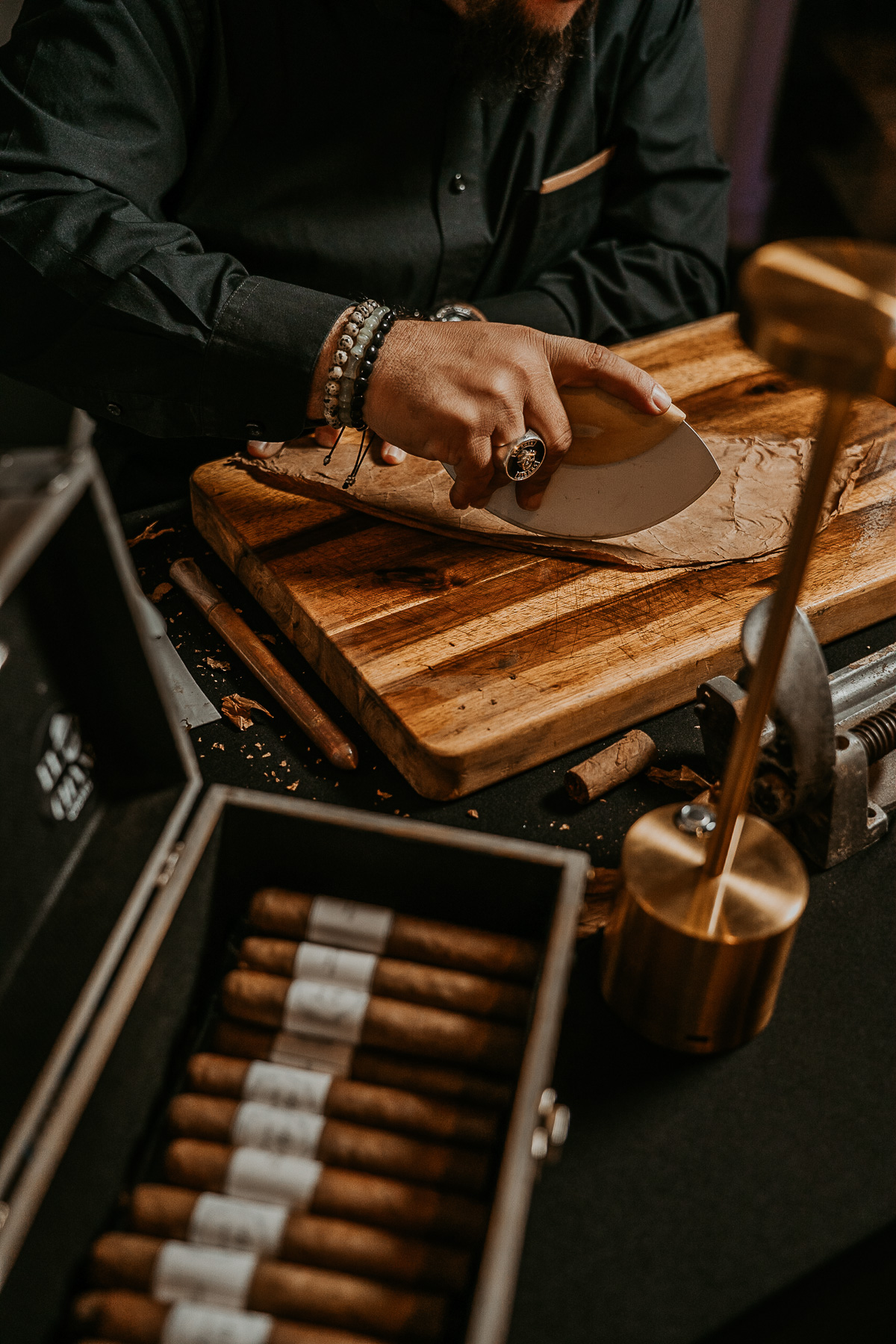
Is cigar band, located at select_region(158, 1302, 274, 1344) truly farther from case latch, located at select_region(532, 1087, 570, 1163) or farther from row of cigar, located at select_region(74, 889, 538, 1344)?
case latch, located at select_region(532, 1087, 570, 1163)

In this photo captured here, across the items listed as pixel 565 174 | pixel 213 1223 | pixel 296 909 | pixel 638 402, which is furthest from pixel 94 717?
pixel 565 174

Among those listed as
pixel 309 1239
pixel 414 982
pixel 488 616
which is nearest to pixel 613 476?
pixel 488 616

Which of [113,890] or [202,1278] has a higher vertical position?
[113,890]

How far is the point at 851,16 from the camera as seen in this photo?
4.44 meters

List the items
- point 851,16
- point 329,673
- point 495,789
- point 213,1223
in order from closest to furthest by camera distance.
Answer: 1. point 213,1223
2. point 495,789
3. point 329,673
4. point 851,16

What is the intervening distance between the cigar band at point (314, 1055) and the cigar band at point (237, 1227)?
4.7 inches

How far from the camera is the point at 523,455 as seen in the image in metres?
1.33

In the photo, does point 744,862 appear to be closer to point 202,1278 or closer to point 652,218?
point 202,1278

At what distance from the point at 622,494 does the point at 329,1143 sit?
95cm

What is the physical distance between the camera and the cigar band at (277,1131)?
74cm

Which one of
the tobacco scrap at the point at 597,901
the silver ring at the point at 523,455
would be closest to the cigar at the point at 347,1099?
the tobacco scrap at the point at 597,901

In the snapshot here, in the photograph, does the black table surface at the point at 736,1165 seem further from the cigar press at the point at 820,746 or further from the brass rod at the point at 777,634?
the brass rod at the point at 777,634

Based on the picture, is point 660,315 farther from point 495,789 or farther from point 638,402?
point 495,789

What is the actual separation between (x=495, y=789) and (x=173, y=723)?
45cm
